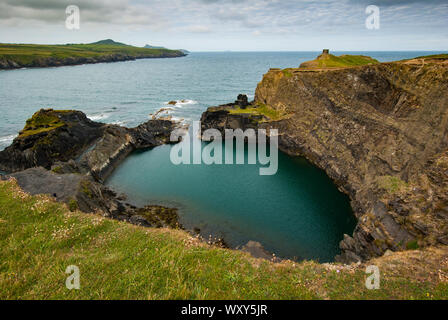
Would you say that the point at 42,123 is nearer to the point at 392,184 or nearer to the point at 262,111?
the point at 262,111

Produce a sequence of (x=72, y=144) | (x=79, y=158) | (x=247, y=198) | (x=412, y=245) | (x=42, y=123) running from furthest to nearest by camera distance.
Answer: (x=72, y=144) < (x=42, y=123) < (x=79, y=158) < (x=247, y=198) < (x=412, y=245)

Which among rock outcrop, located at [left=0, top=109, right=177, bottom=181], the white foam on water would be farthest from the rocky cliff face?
the white foam on water

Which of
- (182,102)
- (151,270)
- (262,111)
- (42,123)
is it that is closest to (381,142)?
(262,111)

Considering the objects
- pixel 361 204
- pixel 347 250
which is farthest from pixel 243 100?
pixel 347 250

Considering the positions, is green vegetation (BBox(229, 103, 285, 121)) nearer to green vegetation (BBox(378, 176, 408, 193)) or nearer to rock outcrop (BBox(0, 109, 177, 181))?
rock outcrop (BBox(0, 109, 177, 181))

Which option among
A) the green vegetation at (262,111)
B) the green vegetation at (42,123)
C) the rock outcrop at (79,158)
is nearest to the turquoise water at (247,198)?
the rock outcrop at (79,158)
